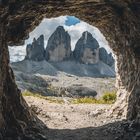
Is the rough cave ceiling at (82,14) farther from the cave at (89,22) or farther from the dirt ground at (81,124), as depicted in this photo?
the dirt ground at (81,124)

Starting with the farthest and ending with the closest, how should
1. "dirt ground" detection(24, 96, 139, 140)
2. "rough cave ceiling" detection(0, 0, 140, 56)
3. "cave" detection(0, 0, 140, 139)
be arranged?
"dirt ground" detection(24, 96, 139, 140)
"rough cave ceiling" detection(0, 0, 140, 56)
"cave" detection(0, 0, 140, 139)

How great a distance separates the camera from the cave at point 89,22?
23.7 m

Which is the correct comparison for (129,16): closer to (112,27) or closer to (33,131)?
(112,27)

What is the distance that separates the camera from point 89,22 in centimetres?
3519

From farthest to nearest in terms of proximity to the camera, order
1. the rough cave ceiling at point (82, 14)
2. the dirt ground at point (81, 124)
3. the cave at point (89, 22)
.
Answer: the dirt ground at point (81, 124)
the rough cave ceiling at point (82, 14)
the cave at point (89, 22)

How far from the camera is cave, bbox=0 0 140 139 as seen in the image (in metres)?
23.7

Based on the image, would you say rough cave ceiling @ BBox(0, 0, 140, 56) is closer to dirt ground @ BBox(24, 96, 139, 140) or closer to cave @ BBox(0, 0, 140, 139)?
cave @ BBox(0, 0, 140, 139)

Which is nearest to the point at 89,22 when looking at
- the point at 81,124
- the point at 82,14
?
the point at 82,14

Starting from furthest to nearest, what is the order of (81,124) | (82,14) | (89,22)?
1. (89,22)
2. (82,14)
3. (81,124)

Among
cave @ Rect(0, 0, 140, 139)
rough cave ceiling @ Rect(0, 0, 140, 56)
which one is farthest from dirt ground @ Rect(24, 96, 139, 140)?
rough cave ceiling @ Rect(0, 0, 140, 56)

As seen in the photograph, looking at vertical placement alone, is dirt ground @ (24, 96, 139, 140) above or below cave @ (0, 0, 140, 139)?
below

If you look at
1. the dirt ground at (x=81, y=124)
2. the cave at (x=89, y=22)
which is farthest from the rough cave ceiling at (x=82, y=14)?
the dirt ground at (x=81, y=124)

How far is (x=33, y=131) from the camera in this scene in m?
25.0

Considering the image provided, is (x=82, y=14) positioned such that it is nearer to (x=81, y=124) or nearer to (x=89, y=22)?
(x=89, y=22)
